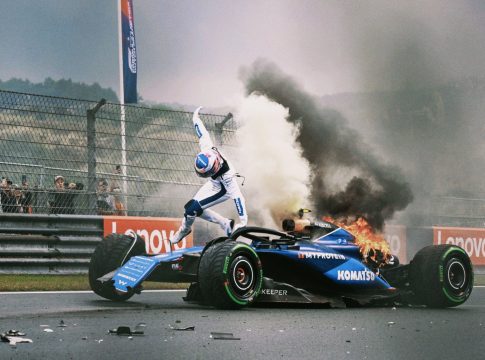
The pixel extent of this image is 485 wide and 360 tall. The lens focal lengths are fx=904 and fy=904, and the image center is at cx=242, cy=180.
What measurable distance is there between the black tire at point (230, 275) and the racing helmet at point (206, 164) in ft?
9.01

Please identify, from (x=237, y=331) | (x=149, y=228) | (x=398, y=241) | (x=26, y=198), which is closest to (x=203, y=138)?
(x=149, y=228)

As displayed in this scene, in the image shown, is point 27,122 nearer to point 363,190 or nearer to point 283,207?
point 283,207

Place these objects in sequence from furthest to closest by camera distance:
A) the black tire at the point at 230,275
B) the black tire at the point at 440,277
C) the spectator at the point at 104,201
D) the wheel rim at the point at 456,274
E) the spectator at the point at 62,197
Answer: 1. the spectator at the point at 104,201
2. the spectator at the point at 62,197
3. the wheel rim at the point at 456,274
4. the black tire at the point at 440,277
5. the black tire at the point at 230,275

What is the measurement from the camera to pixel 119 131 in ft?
47.4

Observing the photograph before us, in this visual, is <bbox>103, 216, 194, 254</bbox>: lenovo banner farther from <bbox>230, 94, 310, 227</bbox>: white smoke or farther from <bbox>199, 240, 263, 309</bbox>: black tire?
<bbox>199, 240, 263, 309</bbox>: black tire

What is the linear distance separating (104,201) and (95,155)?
759mm

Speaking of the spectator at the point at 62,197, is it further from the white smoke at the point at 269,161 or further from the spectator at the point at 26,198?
the white smoke at the point at 269,161

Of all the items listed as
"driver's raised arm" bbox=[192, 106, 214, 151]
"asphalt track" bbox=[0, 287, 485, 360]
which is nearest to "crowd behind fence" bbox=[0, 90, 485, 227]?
"driver's raised arm" bbox=[192, 106, 214, 151]

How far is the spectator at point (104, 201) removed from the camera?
13.9 m

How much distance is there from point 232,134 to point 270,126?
3.48ft

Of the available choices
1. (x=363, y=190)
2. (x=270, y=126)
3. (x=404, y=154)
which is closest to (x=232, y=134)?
(x=270, y=126)

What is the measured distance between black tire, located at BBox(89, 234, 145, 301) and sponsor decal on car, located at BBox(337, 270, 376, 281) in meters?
2.04

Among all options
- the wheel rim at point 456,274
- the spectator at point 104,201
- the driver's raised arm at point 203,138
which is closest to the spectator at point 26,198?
the spectator at point 104,201

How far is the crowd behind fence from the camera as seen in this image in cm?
1314
